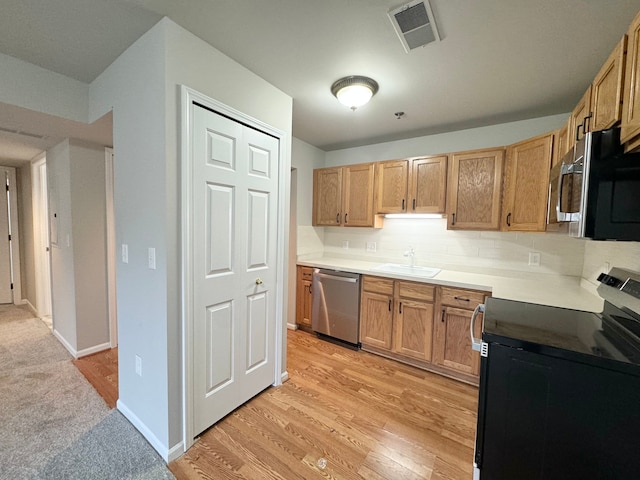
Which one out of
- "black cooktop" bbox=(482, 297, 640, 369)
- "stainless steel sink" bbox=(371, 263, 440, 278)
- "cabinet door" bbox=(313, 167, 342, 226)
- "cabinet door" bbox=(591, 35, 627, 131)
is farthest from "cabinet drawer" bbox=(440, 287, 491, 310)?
"cabinet door" bbox=(313, 167, 342, 226)

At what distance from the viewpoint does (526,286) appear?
2209mm

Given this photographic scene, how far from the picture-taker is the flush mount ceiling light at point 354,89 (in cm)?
193

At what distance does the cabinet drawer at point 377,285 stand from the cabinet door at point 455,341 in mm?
528

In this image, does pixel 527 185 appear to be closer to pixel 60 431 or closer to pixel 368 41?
pixel 368 41

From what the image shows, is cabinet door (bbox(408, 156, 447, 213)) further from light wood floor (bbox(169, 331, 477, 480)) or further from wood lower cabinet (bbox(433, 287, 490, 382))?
light wood floor (bbox(169, 331, 477, 480))

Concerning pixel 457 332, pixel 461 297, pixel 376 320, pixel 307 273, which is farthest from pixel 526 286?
pixel 307 273

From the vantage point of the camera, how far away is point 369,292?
9.34 feet

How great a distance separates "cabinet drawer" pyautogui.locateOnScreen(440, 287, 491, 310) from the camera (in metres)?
2.29

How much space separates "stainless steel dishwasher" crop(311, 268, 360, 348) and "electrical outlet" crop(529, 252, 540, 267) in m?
1.68

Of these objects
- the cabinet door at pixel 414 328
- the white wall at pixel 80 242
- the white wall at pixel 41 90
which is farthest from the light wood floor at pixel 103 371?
the cabinet door at pixel 414 328

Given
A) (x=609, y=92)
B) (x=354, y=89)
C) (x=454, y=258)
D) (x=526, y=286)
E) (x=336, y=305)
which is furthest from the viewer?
(x=336, y=305)

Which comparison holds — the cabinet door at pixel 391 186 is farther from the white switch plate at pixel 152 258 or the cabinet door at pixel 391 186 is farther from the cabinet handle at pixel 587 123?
the white switch plate at pixel 152 258

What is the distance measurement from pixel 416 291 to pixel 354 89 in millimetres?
1874

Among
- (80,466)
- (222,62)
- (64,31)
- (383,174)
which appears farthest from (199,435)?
(383,174)
